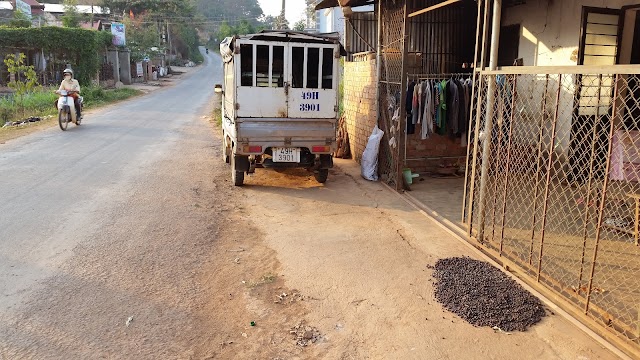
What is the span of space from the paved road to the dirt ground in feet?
0.77

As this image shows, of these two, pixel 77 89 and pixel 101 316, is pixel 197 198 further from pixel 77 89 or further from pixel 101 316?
pixel 77 89

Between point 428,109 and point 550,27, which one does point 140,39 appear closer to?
point 428,109

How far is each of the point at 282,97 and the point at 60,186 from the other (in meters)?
3.57

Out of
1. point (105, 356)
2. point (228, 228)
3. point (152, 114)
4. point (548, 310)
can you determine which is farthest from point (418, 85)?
point (152, 114)

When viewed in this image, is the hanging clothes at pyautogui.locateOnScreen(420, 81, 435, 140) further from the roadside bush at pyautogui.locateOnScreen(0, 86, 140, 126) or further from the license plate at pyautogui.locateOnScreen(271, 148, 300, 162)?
the roadside bush at pyautogui.locateOnScreen(0, 86, 140, 126)

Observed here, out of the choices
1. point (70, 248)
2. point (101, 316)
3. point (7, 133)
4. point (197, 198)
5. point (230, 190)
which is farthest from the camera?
point (7, 133)

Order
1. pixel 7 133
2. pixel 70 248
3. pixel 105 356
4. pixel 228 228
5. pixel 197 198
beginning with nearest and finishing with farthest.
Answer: pixel 105 356, pixel 70 248, pixel 228 228, pixel 197 198, pixel 7 133

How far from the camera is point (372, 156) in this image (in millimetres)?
8664

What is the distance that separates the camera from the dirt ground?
341cm

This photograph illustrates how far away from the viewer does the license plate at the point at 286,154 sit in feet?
25.5

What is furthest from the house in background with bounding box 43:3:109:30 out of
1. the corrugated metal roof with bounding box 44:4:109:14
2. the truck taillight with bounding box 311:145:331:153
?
the truck taillight with bounding box 311:145:331:153

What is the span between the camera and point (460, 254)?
5227 millimetres

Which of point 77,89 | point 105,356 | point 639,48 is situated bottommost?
point 105,356

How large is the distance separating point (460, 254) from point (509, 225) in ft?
4.58
